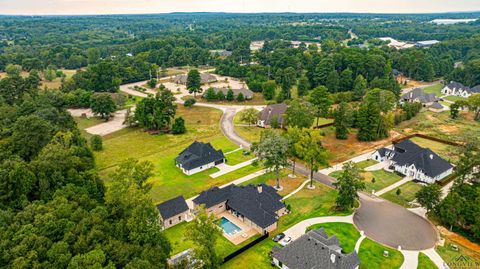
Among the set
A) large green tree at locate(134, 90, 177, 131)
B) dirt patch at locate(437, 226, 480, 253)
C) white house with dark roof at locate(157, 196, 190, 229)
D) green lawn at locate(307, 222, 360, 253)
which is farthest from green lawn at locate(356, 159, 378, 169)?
large green tree at locate(134, 90, 177, 131)

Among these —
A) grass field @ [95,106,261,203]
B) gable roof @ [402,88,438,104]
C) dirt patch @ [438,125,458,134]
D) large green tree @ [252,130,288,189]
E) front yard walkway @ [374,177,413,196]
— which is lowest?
grass field @ [95,106,261,203]

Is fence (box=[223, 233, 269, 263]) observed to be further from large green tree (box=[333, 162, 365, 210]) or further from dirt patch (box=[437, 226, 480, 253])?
dirt patch (box=[437, 226, 480, 253])

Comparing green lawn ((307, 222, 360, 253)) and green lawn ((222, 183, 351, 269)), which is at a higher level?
green lawn ((307, 222, 360, 253))

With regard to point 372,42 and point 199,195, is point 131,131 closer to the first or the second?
point 199,195

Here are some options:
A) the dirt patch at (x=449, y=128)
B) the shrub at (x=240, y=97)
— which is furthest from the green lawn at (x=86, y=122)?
the dirt patch at (x=449, y=128)

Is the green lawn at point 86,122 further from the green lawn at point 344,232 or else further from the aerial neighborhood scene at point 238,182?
the green lawn at point 344,232

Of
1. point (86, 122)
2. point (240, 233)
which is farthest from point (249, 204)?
point (86, 122)

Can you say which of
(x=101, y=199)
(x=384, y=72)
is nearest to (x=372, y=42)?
(x=384, y=72)
